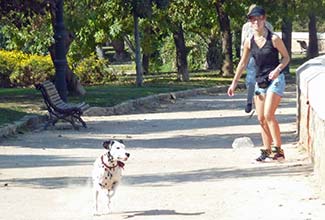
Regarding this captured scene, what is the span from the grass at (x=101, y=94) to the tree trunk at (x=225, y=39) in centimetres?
73

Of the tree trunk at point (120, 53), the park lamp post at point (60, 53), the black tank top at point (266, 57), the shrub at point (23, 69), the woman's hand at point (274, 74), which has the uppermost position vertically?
the black tank top at point (266, 57)

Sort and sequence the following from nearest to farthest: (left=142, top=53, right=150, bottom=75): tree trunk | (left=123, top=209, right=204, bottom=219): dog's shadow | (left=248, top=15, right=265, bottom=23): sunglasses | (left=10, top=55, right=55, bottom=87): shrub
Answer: (left=123, top=209, right=204, bottom=219): dog's shadow
(left=248, top=15, right=265, bottom=23): sunglasses
(left=10, top=55, right=55, bottom=87): shrub
(left=142, top=53, right=150, bottom=75): tree trunk

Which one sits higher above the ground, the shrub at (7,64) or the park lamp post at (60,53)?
the park lamp post at (60,53)

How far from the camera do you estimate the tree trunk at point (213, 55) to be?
1823 inches

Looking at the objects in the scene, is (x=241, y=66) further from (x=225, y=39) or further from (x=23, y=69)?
(x=225, y=39)

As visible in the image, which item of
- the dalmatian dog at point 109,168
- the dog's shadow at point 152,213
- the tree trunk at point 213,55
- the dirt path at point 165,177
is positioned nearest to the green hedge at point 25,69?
the tree trunk at point 213,55

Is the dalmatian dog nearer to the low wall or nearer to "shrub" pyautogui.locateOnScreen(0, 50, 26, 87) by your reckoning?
the low wall

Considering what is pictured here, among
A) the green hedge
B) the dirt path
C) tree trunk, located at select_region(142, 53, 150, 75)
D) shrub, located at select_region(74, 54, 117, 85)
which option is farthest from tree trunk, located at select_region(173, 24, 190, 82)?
the dirt path

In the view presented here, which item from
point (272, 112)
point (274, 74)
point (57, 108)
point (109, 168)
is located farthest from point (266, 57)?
point (57, 108)

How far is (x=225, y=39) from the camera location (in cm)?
4059

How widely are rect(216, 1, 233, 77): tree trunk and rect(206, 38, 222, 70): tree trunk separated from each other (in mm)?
5339

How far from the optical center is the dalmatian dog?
9742 mm

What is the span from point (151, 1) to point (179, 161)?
19015 mm

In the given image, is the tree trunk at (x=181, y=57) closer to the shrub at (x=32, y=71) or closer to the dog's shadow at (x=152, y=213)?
the shrub at (x=32, y=71)
